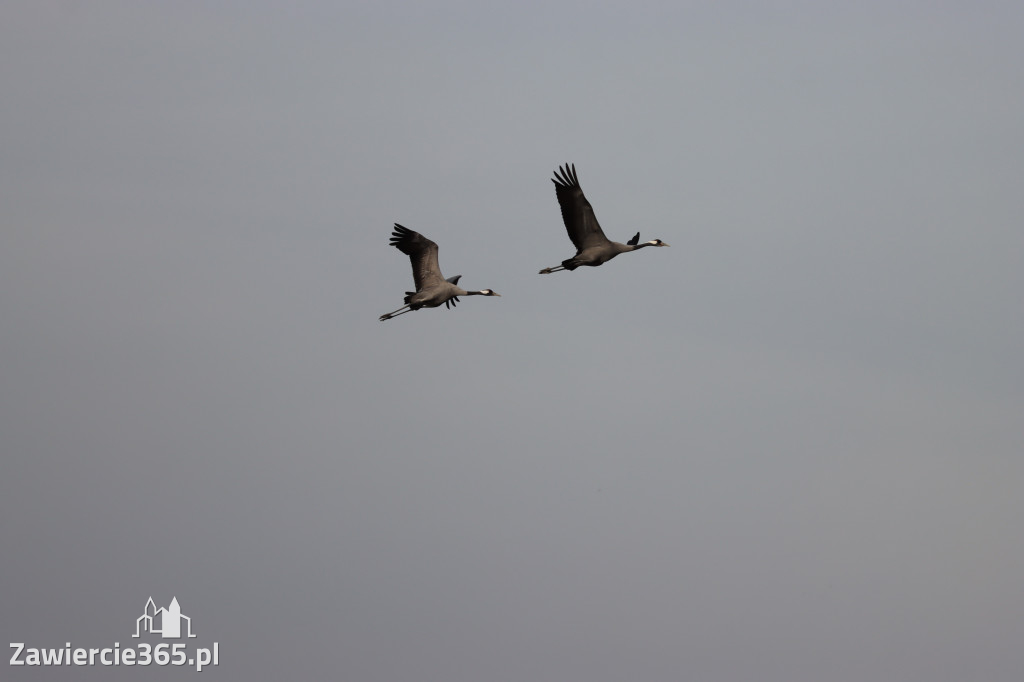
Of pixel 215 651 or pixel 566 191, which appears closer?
pixel 566 191

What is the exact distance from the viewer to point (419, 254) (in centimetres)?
5209

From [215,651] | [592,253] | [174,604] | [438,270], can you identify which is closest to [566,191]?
[592,253]

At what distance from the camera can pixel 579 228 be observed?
1959 inches

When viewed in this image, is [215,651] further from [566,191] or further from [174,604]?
[566,191]

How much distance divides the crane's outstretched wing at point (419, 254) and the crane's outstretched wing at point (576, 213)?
4764 millimetres

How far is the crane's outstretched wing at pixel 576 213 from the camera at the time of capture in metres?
49.4

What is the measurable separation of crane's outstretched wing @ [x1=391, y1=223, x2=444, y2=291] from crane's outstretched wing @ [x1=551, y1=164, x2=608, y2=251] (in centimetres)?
476

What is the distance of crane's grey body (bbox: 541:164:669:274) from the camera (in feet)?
162

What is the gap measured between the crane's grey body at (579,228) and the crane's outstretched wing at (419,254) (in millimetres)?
4054

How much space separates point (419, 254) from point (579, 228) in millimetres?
5452

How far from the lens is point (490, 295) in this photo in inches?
2135

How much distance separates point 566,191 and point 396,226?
235 inches

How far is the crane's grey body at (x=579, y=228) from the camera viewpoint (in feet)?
162

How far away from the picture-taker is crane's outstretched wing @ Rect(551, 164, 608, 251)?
49.4 m
